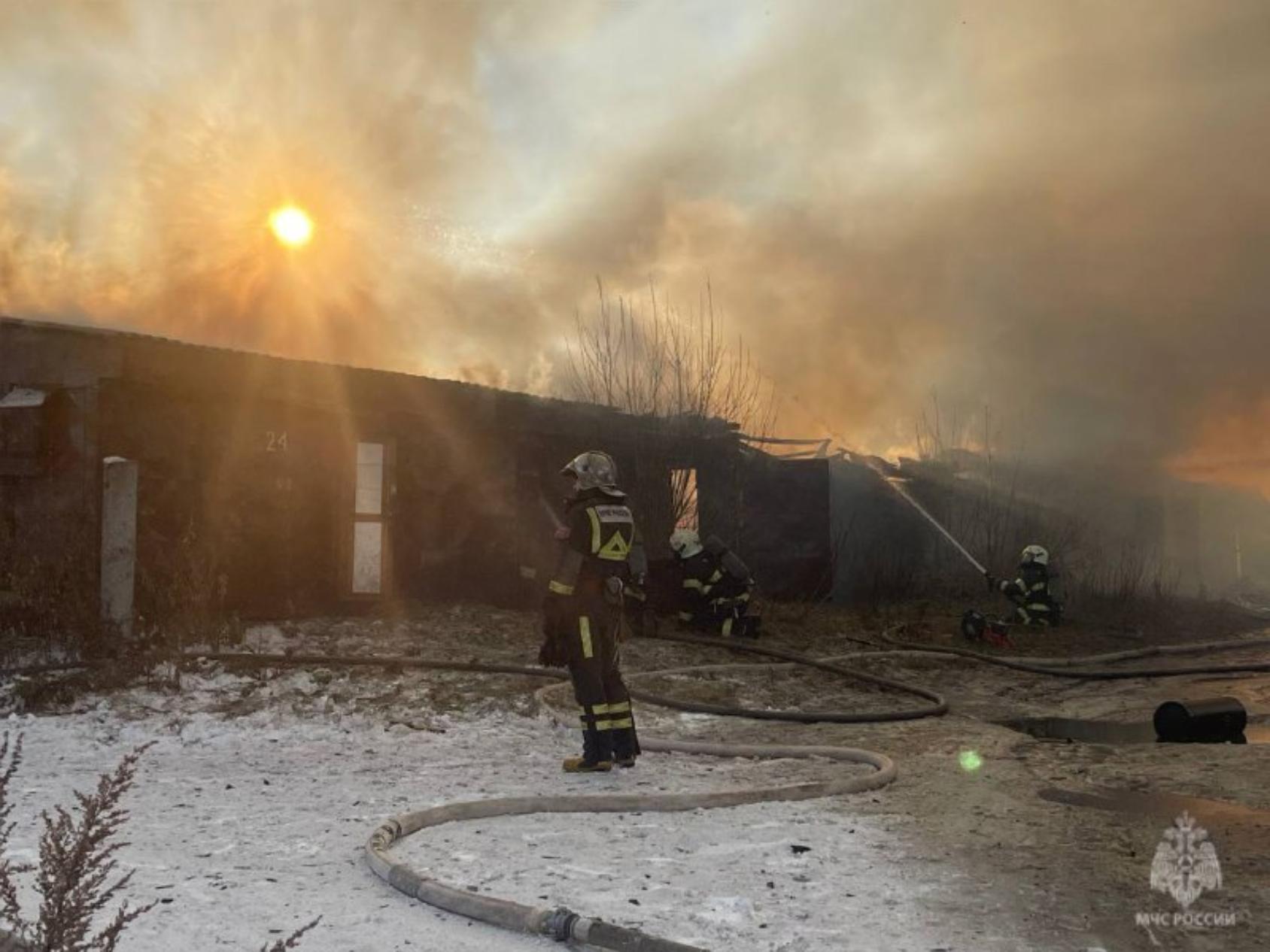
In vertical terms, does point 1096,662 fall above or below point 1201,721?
below

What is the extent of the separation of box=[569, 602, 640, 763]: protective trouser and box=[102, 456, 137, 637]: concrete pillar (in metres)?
4.52

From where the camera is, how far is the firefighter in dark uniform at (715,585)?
1185 cm

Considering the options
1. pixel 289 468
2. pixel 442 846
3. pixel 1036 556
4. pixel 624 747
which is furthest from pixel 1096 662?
pixel 442 846

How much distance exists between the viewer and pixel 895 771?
5.30 metres

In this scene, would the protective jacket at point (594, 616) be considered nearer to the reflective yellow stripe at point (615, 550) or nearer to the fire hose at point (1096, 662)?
the reflective yellow stripe at point (615, 550)

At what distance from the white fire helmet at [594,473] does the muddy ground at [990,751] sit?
81.9 inches

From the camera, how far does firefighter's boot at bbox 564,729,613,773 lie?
18.0 ft

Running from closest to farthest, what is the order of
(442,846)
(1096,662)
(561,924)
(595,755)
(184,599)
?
(561,924) → (442,846) → (595,755) → (184,599) → (1096,662)

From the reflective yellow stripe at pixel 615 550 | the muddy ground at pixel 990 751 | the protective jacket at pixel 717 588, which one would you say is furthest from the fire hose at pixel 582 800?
the protective jacket at pixel 717 588

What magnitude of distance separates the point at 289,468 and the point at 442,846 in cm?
752

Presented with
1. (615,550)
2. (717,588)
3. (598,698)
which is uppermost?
(615,550)

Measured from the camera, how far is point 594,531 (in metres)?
5.59
